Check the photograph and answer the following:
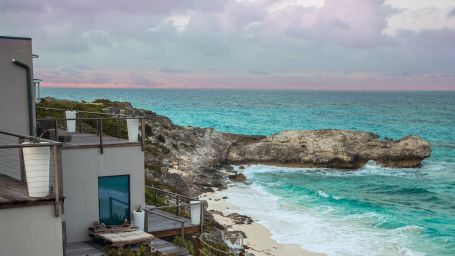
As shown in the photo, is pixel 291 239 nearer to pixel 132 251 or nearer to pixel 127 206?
pixel 127 206

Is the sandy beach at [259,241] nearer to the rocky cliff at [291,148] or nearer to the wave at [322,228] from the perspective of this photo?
the wave at [322,228]

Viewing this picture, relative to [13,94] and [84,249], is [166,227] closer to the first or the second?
[84,249]

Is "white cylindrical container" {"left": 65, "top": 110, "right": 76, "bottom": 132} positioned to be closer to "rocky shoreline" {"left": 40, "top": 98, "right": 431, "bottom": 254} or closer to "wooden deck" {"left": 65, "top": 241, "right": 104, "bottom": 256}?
"wooden deck" {"left": 65, "top": 241, "right": 104, "bottom": 256}

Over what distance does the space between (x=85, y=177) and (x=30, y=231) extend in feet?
18.1

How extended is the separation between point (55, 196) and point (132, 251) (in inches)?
168

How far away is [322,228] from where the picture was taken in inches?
1136

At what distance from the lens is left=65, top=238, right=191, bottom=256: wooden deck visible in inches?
520

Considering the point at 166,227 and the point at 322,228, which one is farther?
the point at 322,228

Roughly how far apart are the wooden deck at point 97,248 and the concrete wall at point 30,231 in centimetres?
403

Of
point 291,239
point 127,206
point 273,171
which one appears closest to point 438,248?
point 291,239

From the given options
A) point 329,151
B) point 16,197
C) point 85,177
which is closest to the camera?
point 16,197

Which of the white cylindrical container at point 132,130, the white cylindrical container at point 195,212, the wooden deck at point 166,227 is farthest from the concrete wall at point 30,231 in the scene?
the white cylindrical container at point 195,212

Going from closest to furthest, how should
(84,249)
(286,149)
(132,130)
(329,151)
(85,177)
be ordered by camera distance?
1. (84,249)
2. (85,177)
3. (132,130)
4. (329,151)
5. (286,149)

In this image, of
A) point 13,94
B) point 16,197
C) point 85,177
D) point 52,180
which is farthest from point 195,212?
point 16,197
